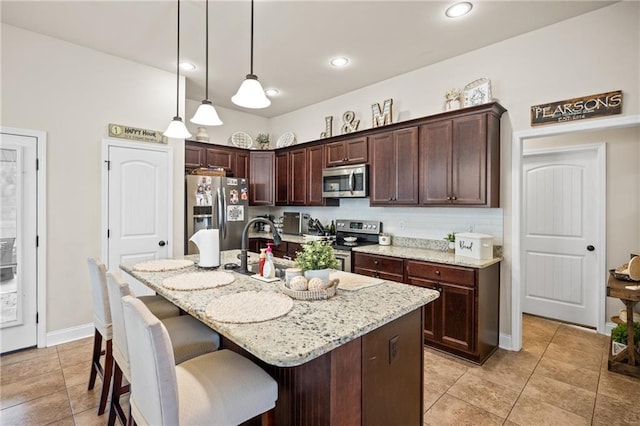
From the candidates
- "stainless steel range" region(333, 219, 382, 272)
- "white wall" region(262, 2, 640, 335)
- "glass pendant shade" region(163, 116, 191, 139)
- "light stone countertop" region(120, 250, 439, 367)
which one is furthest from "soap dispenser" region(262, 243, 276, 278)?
"white wall" region(262, 2, 640, 335)

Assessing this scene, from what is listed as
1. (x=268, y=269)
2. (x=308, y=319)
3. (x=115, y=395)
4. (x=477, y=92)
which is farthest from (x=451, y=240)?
(x=115, y=395)

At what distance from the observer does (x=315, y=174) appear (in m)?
4.62

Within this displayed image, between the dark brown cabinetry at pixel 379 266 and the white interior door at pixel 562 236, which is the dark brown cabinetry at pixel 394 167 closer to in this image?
the dark brown cabinetry at pixel 379 266

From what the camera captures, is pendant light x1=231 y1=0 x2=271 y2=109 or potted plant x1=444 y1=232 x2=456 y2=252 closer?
pendant light x1=231 y1=0 x2=271 y2=109

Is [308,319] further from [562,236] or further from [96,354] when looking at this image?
[562,236]

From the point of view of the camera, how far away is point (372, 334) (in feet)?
4.58

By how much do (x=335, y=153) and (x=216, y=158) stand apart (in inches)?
71.9

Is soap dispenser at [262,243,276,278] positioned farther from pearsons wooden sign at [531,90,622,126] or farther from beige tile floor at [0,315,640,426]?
pearsons wooden sign at [531,90,622,126]

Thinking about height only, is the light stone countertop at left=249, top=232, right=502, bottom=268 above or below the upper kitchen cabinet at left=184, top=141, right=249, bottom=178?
below

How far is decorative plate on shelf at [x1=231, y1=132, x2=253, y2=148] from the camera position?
5301mm

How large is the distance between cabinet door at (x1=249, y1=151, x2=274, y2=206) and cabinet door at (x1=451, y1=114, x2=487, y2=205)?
3009mm

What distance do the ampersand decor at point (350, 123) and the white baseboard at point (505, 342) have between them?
9.73 feet

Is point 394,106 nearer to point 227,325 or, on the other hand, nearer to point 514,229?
point 514,229

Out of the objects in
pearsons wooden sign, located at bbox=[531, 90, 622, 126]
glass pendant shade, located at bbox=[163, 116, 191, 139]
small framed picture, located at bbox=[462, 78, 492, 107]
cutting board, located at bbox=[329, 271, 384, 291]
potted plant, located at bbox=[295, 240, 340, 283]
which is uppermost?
small framed picture, located at bbox=[462, 78, 492, 107]
